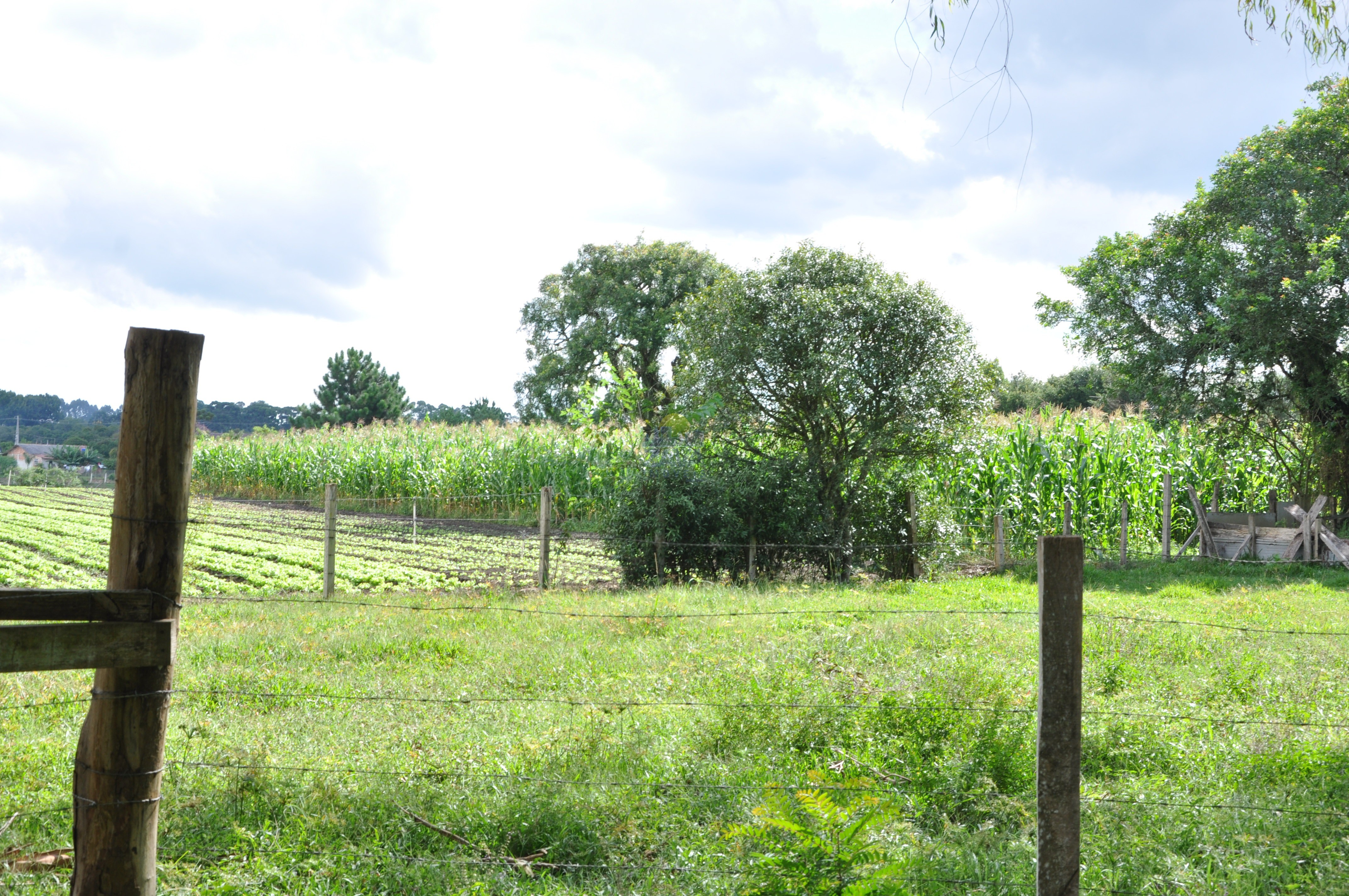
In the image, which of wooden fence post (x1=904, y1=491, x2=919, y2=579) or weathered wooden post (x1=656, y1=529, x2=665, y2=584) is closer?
weathered wooden post (x1=656, y1=529, x2=665, y2=584)

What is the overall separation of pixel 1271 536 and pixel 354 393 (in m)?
59.9

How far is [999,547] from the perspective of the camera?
15.3 m

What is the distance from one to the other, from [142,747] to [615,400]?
15275 millimetres

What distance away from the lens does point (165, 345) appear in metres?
3.13

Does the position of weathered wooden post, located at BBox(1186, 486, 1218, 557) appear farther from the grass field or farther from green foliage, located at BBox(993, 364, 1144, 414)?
green foliage, located at BBox(993, 364, 1144, 414)

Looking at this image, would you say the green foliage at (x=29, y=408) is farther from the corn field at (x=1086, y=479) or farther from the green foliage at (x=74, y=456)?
the corn field at (x=1086, y=479)

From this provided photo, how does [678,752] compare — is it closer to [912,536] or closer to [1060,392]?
[912,536]

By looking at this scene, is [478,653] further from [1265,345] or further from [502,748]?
[1265,345]

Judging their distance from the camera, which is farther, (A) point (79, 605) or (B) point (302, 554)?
(B) point (302, 554)

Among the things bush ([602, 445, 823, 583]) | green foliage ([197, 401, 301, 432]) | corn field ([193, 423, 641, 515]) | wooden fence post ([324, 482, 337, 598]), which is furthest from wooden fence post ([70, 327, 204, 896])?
green foliage ([197, 401, 301, 432])

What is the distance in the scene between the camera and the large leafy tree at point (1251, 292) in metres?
16.4

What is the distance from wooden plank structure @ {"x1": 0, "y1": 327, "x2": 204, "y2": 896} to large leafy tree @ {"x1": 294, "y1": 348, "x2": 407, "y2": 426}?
62911 millimetres

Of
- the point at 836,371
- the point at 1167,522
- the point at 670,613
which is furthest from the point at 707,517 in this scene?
the point at 1167,522

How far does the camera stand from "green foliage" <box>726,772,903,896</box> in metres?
3.10
